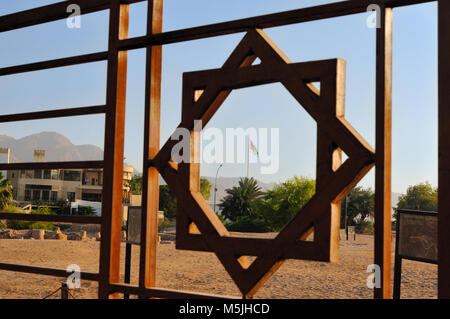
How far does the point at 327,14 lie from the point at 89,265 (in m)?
13.8

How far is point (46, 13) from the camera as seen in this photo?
382cm

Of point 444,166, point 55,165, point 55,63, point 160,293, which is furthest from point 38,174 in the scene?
point 444,166

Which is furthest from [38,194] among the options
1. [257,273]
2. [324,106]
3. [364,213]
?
[364,213]

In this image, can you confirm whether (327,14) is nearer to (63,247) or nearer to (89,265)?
(89,265)

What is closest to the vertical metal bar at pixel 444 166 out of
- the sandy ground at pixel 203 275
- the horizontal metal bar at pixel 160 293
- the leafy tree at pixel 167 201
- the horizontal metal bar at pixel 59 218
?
the horizontal metal bar at pixel 160 293

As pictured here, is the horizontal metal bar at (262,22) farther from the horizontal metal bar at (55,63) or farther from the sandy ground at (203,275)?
the sandy ground at (203,275)

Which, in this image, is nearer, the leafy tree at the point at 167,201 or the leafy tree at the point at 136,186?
the leafy tree at the point at 167,201

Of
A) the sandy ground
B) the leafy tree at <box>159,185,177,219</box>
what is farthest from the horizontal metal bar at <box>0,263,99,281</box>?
the leafy tree at <box>159,185,177,219</box>

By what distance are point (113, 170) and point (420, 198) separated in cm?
4458

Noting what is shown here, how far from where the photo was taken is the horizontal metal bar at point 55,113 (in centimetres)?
347

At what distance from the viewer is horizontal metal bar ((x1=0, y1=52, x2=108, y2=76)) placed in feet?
11.5

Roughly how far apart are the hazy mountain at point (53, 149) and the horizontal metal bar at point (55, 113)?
232mm

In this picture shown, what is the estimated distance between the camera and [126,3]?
352cm

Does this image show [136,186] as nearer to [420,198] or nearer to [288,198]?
[288,198]
